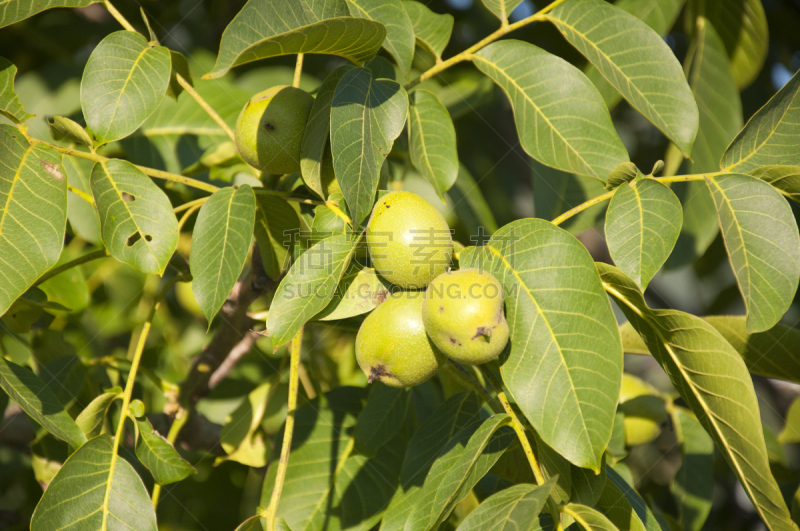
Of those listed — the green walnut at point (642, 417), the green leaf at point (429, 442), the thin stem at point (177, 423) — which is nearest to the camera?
the green leaf at point (429, 442)

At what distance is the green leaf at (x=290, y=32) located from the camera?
71cm

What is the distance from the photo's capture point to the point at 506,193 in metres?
2.42

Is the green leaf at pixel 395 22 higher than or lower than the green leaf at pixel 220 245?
higher

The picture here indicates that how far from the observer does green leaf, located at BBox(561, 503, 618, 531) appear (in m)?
0.83

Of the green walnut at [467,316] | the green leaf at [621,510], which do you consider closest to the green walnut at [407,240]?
the green walnut at [467,316]

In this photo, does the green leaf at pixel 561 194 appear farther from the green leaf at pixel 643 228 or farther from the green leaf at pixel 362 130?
the green leaf at pixel 362 130

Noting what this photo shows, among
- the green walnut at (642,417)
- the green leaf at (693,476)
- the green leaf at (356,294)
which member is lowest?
the green leaf at (693,476)

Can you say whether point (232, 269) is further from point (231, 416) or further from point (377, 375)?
point (231, 416)

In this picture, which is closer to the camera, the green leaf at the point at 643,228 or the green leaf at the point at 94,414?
the green leaf at the point at 643,228

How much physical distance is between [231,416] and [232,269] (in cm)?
74

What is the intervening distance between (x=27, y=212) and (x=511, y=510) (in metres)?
0.82

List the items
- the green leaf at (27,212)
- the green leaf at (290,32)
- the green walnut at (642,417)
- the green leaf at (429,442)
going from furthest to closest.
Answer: the green walnut at (642,417)
the green leaf at (429,442)
the green leaf at (27,212)
the green leaf at (290,32)

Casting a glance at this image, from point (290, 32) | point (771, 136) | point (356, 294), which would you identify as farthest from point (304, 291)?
point (771, 136)

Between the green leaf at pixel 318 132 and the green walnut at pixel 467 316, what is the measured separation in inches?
10.1
